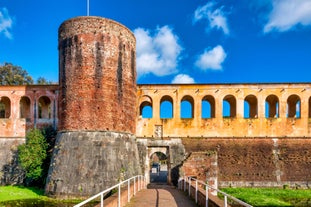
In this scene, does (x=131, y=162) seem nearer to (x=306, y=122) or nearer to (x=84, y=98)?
(x=84, y=98)

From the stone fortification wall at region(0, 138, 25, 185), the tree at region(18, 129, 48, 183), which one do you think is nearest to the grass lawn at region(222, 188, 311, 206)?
the tree at region(18, 129, 48, 183)

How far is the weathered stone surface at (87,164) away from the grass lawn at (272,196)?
7125 mm

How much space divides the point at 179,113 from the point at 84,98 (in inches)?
315

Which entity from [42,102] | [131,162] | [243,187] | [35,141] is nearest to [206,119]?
[243,187]

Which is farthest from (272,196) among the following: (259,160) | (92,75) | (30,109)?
(30,109)

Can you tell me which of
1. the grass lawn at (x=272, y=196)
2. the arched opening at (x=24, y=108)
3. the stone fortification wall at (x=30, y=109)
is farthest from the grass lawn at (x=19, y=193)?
the grass lawn at (x=272, y=196)

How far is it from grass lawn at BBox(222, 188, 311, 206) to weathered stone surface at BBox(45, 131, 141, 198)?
713 centimetres

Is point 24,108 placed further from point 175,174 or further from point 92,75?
point 175,174

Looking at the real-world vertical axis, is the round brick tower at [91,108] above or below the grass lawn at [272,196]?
above

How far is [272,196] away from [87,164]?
1149 centimetres

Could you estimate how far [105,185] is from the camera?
1691 cm

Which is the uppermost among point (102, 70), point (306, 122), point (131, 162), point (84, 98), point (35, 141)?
point (102, 70)

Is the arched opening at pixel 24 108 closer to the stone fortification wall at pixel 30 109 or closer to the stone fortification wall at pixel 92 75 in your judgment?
the stone fortification wall at pixel 30 109

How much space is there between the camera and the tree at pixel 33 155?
1966 centimetres
